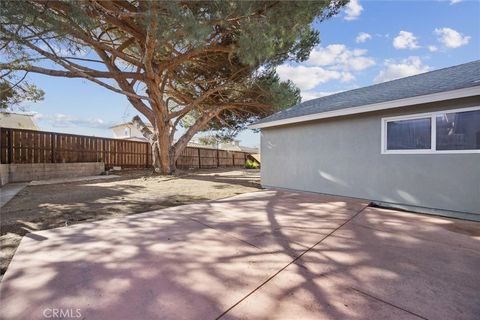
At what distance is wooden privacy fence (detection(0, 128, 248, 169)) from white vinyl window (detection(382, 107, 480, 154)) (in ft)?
41.7

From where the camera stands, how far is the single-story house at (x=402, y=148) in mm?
4527

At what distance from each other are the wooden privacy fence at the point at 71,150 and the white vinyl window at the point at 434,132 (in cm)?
1270

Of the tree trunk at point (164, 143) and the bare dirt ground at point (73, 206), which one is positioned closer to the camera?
the bare dirt ground at point (73, 206)

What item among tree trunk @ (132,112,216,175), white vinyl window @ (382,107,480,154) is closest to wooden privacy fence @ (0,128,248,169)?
tree trunk @ (132,112,216,175)

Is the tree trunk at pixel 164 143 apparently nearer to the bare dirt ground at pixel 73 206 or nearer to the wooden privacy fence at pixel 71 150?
the wooden privacy fence at pixel 71 150

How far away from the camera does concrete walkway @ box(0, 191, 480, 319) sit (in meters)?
1.89

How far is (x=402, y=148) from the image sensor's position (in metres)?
5.34

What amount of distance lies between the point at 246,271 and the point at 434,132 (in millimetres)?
4908

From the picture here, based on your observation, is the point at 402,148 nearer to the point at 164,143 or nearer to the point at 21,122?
the point at 164,143

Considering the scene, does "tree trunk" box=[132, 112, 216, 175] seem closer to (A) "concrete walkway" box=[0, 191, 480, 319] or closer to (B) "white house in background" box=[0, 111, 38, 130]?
(A) "concrete walkway" box=[0, 191, 480, 319]

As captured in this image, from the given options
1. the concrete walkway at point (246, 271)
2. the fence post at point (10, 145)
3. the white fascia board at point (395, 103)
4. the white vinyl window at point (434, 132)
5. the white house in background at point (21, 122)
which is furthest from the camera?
the white house in background at point (21, 122)

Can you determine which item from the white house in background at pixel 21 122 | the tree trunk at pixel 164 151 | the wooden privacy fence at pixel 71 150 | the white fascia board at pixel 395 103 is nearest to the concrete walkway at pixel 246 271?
the white fascia board at pixel 395 103

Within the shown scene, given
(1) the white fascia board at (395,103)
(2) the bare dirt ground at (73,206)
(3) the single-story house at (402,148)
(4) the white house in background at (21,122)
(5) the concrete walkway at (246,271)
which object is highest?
(4) the white house in background at (21,122)

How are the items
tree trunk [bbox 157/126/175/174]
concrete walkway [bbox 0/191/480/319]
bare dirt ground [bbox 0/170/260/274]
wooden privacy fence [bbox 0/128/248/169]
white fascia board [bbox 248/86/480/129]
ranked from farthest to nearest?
tree trunk [bbox 157/126/175/174]
wooden privacy fence [bbox 0/128/248/169]
white fascia board [bbox 248/86/480/129]
bare dirt ground [bbox 0/170/260/274]
concrete walkway [bbox 0/191/480/319]
